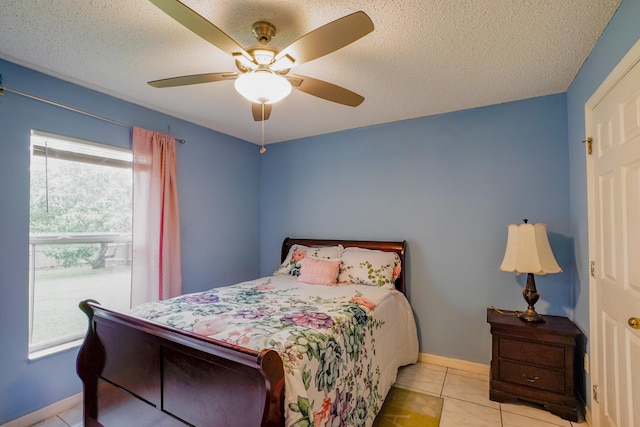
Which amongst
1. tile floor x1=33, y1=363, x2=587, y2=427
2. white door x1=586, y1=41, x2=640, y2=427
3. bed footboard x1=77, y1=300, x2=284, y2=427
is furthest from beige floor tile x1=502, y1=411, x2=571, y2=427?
bed footboard x1=77, y1=300, x2=284, y2=427

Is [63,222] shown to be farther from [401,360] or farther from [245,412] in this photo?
[401,360]

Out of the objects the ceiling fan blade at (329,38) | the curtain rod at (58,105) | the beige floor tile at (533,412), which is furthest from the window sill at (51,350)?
the beige floor tile at (533,412)

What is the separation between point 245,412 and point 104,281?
6.70 feet

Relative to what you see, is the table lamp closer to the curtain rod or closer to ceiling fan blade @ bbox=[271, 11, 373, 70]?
ceiling fan blade @ bbox=[271, 11, 373, 70]

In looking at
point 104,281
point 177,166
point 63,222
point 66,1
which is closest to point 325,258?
point 177,166

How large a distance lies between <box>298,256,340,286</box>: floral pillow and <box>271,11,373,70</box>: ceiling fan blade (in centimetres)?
186

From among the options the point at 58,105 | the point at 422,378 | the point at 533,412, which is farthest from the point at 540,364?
the point at 58,105

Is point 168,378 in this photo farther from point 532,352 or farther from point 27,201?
point 532,352

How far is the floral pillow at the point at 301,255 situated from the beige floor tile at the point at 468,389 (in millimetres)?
1466

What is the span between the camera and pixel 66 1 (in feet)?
4.81

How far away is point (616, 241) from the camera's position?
1.58 meters

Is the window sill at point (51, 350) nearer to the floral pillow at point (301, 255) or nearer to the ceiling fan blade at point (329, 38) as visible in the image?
the floral pillow at point (301, 255)

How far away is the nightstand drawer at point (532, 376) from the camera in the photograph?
2.08 m

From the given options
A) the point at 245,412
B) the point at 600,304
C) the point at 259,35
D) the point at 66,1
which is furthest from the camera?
the point at 600,304
